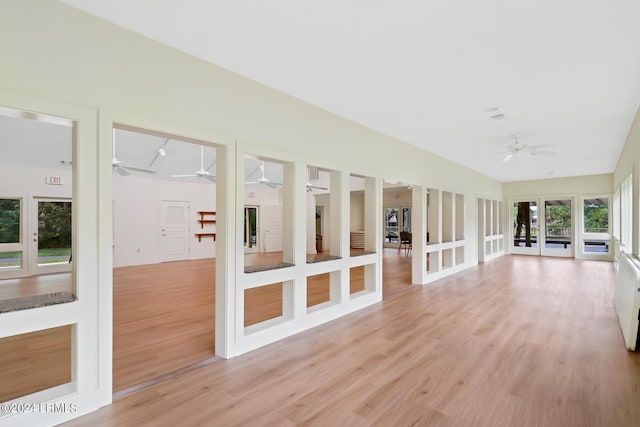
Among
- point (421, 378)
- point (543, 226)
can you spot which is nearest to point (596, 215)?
point (543, 226)

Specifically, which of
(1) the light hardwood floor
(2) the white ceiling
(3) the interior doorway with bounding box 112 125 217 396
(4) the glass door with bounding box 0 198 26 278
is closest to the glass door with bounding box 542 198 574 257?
(2) the white ceiling

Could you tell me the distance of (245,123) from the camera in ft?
11.0

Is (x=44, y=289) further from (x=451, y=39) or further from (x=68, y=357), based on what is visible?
(x=451, y=39)

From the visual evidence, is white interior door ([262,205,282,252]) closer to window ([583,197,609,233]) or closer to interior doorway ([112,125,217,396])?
interior doorway ([112,125,217,396])

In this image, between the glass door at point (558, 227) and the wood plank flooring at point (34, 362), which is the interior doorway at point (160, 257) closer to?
the wood plank flooring at point (34, 362)

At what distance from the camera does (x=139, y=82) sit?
2.61 metres

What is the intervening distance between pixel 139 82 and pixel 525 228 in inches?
517

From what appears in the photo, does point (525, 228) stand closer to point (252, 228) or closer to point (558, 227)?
point (558, 227)

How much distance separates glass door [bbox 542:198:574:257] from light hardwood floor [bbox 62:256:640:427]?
7805 millimetres

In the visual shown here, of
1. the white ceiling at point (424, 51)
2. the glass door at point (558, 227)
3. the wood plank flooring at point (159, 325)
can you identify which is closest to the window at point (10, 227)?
the wood plank flooring at point (159, 325)

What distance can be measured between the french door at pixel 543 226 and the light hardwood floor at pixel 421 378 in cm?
788

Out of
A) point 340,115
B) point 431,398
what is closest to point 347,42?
point 340,115

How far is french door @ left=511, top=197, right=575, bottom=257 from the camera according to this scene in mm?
11219

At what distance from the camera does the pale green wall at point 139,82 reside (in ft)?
6.91
